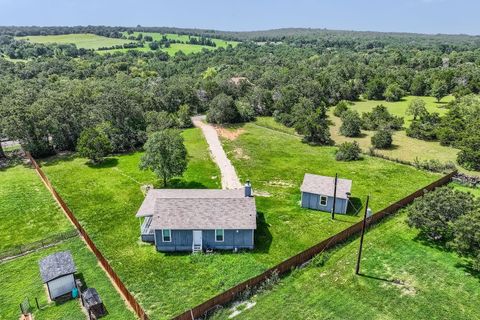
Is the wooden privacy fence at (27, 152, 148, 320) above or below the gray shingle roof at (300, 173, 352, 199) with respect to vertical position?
below

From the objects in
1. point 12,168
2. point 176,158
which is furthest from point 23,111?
point 176,158

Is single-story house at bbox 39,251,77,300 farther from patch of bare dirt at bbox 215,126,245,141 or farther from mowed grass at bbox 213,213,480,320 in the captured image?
patch of bare dirt at bbox 215,126,245,141

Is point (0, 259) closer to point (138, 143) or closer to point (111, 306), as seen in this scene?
point (111, 306)

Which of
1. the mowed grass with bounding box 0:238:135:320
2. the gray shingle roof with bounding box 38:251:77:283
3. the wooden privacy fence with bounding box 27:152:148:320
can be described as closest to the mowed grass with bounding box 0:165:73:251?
the wooden privacy fence with bounding box 27:152:148:320

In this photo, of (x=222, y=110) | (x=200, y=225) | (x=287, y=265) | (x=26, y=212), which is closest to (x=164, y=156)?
(x=200, y=225)

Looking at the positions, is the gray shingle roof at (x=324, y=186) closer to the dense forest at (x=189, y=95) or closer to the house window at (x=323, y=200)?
the house window at (x=323, y=200)

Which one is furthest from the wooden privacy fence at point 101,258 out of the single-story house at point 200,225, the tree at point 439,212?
the tree at point 439,212
